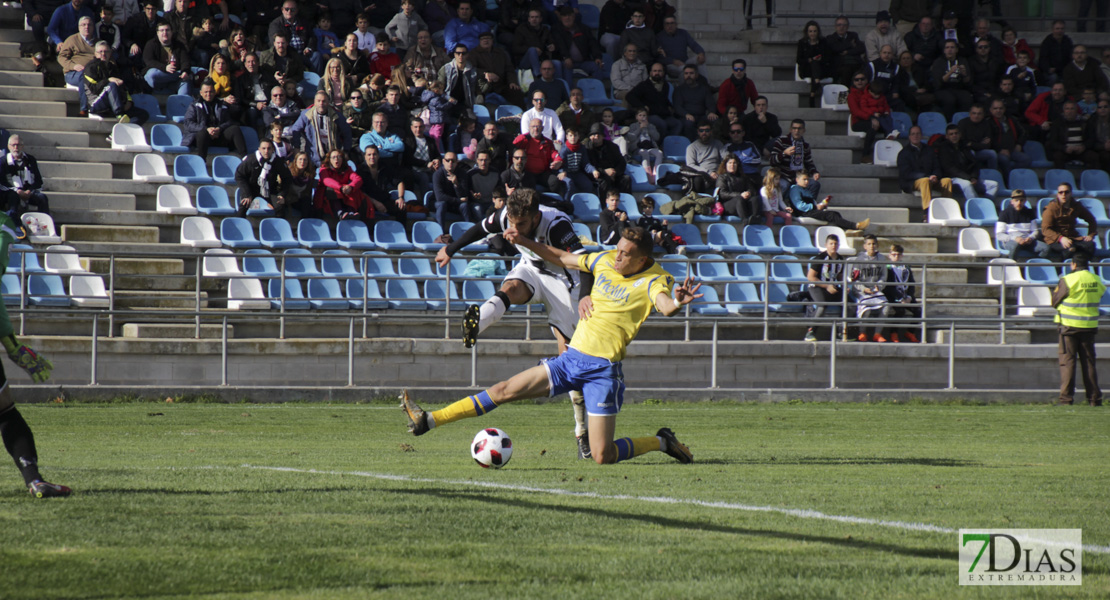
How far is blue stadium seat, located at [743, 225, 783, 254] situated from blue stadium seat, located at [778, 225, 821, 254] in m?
0.18

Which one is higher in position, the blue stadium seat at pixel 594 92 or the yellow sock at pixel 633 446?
the blue stadium seat at pixel 594 92

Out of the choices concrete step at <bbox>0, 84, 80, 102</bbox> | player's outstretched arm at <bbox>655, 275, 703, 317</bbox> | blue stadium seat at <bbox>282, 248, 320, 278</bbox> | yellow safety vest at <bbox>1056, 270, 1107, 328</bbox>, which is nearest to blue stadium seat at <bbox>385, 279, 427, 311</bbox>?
blue stadium seat at <bbox>282, 248, 320, 278</bbox>

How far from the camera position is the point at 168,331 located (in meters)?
16.5

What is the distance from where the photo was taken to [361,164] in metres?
19.2

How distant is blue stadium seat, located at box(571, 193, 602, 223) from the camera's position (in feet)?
65.0

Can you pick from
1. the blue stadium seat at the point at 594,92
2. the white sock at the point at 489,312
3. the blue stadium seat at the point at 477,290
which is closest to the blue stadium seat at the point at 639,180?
the blue stadium seat at the point at 594,92

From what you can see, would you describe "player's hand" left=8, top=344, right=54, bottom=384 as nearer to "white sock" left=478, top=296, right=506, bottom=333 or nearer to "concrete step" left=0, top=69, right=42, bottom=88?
"white sock" left=478, top=296, right=506, bottom=333

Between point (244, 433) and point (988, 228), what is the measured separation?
15.3m

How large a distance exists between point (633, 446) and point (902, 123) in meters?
17.9

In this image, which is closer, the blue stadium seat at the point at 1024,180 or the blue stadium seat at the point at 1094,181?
the blue stadium seat at the point at 1024,180

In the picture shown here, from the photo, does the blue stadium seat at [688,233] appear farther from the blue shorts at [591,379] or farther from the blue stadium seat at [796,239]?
the blue shorts at [591,379]

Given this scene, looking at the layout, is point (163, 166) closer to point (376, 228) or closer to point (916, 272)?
point (376, 228)

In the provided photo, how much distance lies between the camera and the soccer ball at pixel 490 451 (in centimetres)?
807

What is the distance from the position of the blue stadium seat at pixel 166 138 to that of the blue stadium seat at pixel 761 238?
9.89 meters
